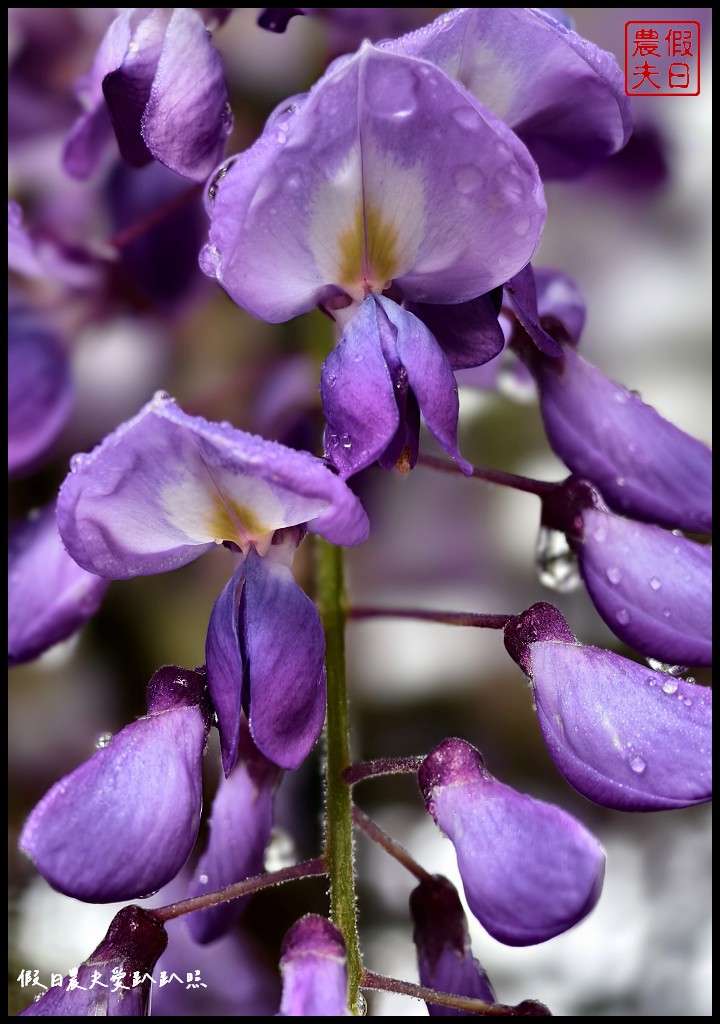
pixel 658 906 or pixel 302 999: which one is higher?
pixel 302 999

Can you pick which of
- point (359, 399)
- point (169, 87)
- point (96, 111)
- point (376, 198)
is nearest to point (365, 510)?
point (359, 399)

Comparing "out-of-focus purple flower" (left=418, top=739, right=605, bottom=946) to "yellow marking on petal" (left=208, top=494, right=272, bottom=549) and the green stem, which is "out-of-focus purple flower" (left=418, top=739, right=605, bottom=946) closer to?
the green stem

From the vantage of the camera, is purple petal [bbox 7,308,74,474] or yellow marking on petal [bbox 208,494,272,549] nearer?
yellow marking on petal [bbox 208,494,272,549]

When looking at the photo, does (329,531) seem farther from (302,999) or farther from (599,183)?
(599,183)

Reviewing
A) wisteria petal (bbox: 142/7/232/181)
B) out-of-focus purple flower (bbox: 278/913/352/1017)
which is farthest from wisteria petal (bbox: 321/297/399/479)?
out-of-focus purple flower (bbox: 278/913/352/1017)

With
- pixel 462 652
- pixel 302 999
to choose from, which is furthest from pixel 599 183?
pixel 302 999

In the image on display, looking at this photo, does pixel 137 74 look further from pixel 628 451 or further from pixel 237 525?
pixel 628 451

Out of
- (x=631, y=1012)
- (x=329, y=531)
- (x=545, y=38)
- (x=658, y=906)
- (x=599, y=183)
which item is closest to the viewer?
(x=329, y=531)
